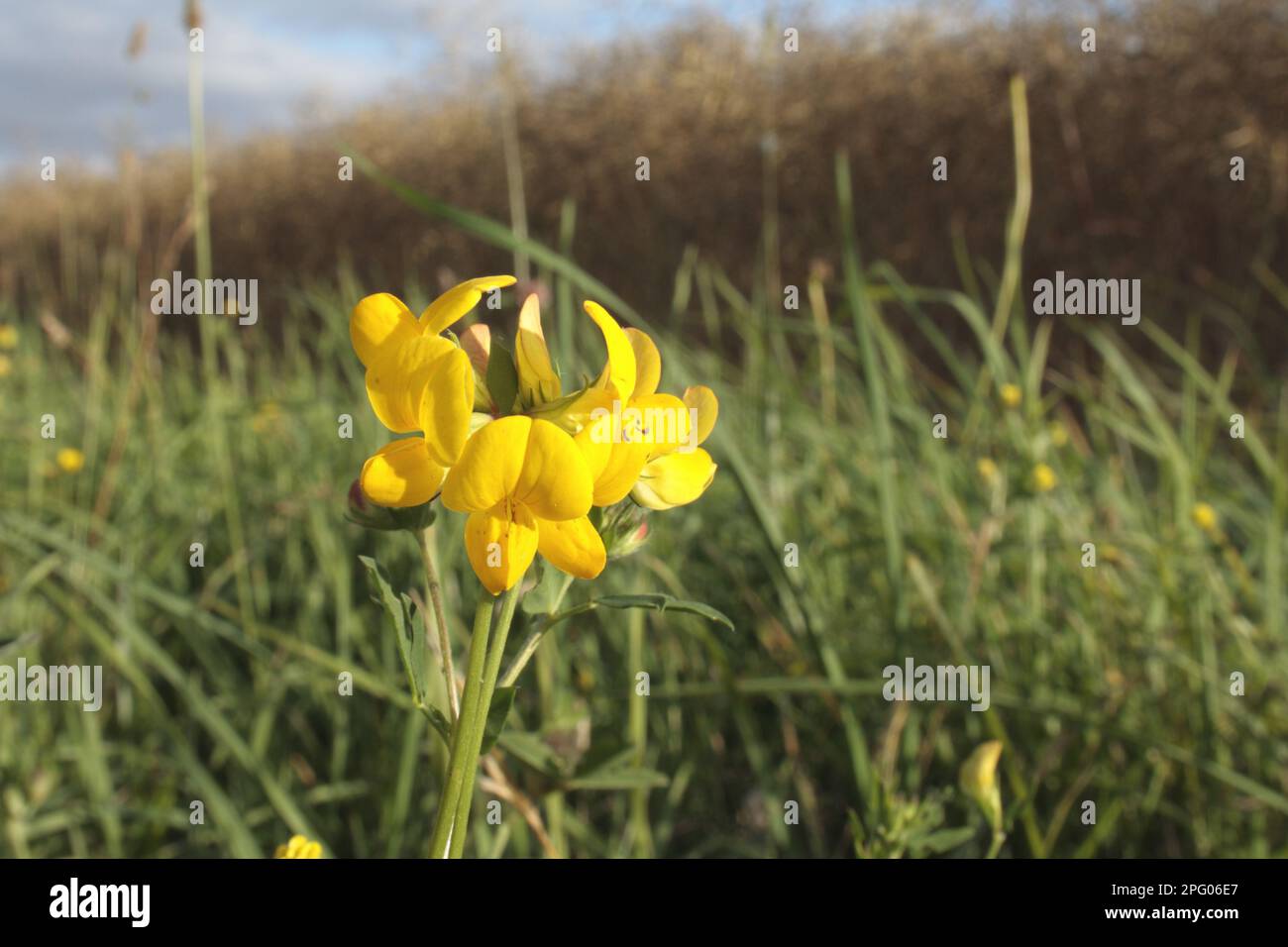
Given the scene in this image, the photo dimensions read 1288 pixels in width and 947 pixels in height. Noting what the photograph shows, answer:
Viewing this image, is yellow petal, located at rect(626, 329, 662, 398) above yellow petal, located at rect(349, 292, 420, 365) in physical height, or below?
below

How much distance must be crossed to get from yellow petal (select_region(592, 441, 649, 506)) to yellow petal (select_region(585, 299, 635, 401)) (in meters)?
0.03

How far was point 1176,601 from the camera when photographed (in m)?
1.69

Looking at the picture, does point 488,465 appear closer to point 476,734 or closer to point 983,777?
point 476,734

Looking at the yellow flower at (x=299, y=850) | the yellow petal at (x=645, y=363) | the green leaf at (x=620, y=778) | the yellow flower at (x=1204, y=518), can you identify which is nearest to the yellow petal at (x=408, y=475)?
the yellow petal at (x=645, y=363)

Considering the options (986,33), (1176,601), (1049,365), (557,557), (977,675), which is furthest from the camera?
(986,33)

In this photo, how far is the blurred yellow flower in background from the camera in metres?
1.75

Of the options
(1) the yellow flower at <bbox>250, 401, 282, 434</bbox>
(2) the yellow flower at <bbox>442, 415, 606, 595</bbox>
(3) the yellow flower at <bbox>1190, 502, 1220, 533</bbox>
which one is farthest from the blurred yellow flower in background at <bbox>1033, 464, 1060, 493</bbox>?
(1) the yellow flower at <bbox>250, 401, 282, 434</bbox>

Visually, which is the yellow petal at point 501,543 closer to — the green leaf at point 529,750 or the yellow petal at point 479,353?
the yellow petal at point 479,353

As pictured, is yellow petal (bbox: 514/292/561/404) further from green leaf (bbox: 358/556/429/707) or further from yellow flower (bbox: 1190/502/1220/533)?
yellow flower (bbox: 1190/502/1220/533)

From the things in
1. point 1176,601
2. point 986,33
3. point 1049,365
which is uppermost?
point 986,33

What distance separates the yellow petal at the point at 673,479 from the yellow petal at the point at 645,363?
3 cm
